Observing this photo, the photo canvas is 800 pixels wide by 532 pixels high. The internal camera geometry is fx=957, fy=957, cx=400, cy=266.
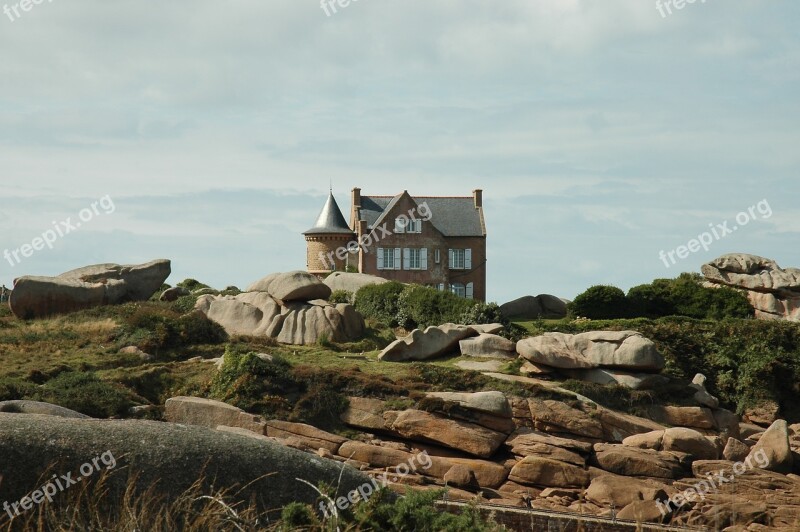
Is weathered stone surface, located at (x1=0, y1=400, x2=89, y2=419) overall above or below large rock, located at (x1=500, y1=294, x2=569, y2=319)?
below

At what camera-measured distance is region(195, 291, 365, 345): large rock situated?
110ft

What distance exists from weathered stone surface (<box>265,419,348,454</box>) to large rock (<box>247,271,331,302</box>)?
13900 mm

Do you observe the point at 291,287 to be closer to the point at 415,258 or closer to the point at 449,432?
the point at 449,432

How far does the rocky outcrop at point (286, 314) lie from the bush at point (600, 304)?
42.7 feet

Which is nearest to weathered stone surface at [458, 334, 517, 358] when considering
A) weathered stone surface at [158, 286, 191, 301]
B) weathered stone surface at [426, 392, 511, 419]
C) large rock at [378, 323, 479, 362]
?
large rock at [378, 323, 479, 362]

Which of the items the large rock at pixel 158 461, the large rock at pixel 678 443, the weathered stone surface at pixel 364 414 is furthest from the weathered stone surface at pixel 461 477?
the large rock at pixel 158 461

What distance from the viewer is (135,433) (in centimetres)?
1124

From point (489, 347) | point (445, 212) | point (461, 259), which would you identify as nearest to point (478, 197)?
point (445, 212)

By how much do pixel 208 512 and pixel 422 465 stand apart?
11.0m

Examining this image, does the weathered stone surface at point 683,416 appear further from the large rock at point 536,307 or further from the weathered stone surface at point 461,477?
the large rock at point 536,307

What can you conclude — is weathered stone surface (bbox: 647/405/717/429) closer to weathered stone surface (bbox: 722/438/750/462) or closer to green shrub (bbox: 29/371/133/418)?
weathered stone surface (bbox: 722/438/750/462)

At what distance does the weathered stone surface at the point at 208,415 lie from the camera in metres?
21.8

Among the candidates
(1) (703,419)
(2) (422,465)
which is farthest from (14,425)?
(1) (703,419)

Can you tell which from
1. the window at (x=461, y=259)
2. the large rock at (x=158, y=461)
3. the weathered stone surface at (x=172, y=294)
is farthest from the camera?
the window at (x=461, y=259)
